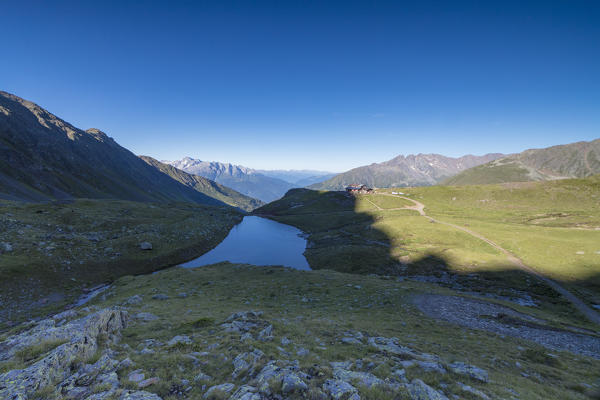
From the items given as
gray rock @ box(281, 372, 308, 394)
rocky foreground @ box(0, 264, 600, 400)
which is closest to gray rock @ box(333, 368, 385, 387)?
rocky foreground @ box(0, 264, 600, 400)

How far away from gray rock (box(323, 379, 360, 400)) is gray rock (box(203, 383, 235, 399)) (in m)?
3.56

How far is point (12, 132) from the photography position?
166375 millimetres

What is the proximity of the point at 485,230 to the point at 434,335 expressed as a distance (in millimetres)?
64354

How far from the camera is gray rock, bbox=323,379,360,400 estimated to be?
7639 millimetres

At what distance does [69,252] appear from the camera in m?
44.8

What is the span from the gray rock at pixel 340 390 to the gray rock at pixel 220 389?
3.56 metres

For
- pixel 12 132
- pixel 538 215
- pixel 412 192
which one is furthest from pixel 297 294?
pixel 12 132

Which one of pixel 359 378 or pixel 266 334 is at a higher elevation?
pixel 359 378

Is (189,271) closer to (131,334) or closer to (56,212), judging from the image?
(131,334)

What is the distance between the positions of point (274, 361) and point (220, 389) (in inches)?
108

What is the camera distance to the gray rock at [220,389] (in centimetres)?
789

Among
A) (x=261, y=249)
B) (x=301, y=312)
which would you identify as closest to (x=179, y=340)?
(x=301, y=312)

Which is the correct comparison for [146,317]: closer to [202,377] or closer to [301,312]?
[202,377]

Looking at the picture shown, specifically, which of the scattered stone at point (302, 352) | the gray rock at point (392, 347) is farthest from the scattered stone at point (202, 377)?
the gray rock at point (392, 347)
